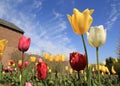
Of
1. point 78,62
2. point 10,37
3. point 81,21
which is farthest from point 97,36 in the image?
point 10,37

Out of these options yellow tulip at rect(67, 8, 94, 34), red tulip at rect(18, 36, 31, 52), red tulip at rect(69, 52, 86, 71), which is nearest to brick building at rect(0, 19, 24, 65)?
red tulip at rect(18, 36, 31, 52)

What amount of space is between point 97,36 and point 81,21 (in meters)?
0.16

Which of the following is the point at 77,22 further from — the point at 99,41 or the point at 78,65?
the point at 78,65

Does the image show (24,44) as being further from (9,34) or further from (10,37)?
(9,34)

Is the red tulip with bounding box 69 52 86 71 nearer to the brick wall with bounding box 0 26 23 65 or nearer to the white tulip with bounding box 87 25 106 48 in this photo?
the white tulip with bounding box 87 25 106 48

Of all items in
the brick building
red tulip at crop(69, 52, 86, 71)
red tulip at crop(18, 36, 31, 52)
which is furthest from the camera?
the brick building

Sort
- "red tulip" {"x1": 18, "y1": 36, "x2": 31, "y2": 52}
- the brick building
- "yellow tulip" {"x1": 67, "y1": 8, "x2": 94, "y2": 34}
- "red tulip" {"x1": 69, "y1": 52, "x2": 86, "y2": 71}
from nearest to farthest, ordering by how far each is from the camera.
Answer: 1. "yellow tulip" {"x1": 67, "y1": 8, "x2": 94, "y2": 34}
2. "red tulip" {"x1": 69, "y1": 52, "x2": 86, "y2": 71}
3. "red tulip" {"x1": 18, "y1": 36, "x2": 31, "y2": 52}
4. the brick building

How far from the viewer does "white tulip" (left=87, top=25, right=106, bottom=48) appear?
2006 mm

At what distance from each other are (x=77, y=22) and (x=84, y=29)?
0.24 feet

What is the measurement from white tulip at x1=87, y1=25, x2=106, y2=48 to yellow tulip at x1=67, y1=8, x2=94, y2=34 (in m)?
0.08

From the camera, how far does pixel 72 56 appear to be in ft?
7.73

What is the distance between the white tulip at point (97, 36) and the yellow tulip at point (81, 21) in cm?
8

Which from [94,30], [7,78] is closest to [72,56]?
[94,30]

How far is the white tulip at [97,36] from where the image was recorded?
201 cm
